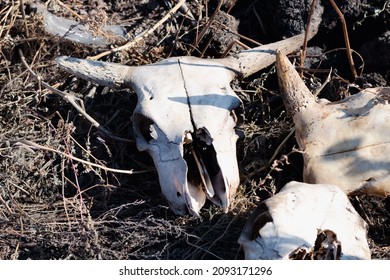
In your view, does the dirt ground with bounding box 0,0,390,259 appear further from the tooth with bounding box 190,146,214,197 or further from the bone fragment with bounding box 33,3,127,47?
the tooth with bounding box 190,146,214,197

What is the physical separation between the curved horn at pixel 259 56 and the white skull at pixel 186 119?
0.01 m

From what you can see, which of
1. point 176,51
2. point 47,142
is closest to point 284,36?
point 176,51

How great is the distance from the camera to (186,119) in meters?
3.94

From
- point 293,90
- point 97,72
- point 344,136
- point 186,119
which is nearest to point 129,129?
point 97,72

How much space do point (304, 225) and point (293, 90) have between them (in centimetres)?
76

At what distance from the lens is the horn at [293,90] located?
405 cm

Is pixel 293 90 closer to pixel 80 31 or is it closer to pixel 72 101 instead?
pixel 72 101

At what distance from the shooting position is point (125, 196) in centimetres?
421

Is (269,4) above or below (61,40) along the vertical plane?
above

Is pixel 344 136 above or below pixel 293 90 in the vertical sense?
below

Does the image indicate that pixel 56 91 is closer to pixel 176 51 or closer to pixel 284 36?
pixel 176 51

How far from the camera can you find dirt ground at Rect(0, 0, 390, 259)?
3961 millimetres

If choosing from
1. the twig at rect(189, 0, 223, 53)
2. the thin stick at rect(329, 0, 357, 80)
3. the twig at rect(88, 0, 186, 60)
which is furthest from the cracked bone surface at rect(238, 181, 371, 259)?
the twig at rect(88, 0, 186, 60)
